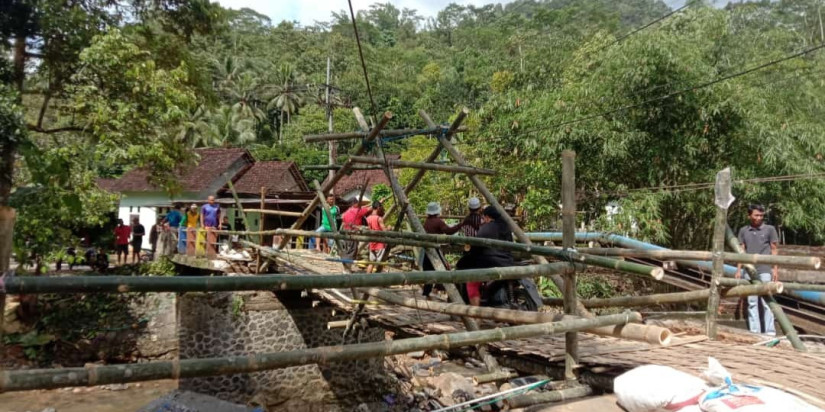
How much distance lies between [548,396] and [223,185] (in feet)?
67.2

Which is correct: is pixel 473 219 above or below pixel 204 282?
above

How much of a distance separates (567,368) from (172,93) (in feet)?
28.9

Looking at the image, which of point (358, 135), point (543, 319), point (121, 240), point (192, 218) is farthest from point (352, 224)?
point (121, 240)

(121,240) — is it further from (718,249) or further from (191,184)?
(718,249)

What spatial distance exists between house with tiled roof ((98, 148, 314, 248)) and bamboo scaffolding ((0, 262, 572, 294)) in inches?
719

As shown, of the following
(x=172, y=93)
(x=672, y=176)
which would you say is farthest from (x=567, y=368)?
(x=172, y=93)

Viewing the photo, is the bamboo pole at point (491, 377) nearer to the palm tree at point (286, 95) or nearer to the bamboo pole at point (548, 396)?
the bamboo pole at point (548, 396)

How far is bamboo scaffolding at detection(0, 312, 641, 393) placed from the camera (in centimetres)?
183

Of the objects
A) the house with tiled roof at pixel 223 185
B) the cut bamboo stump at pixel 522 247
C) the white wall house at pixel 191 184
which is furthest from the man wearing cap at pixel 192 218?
the cut bamboo stump at pixel 522 247

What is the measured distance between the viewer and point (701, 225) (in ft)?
34.7

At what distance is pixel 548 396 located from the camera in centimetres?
293

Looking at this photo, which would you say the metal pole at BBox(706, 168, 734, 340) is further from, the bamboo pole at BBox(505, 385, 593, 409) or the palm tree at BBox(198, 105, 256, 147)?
the palm tree at BBox(198, 105, 256, 147)

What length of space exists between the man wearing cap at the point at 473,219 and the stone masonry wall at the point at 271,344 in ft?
18.9

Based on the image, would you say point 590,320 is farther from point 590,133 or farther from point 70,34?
point 70,34
